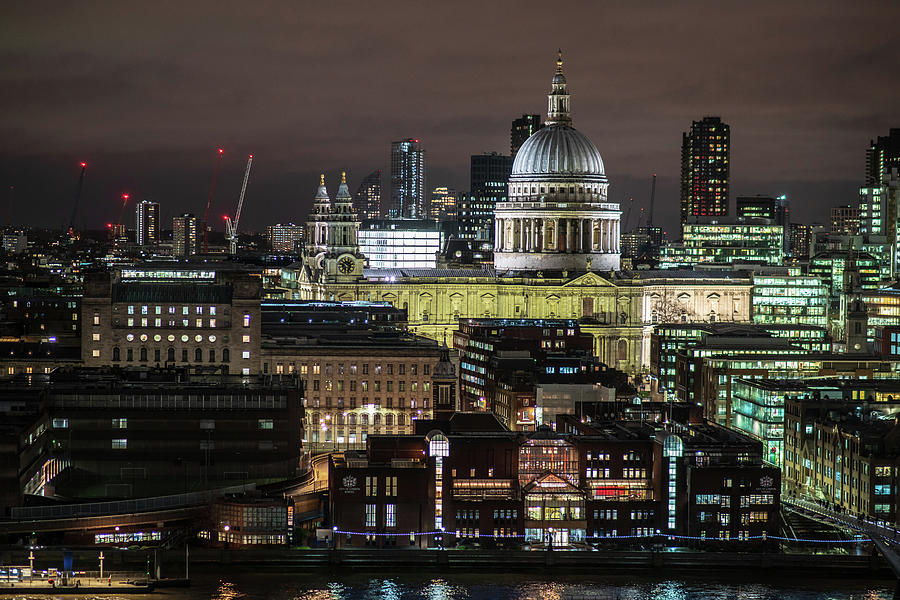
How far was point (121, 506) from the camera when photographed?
384ft

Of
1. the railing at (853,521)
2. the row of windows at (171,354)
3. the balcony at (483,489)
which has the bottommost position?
the railing at (853,521)

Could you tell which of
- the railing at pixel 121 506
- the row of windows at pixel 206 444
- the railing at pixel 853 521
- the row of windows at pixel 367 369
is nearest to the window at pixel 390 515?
the railing at pixel 121 506

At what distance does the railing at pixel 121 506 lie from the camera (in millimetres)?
114062

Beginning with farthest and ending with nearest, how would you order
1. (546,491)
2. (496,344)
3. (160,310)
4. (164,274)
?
1. (164,274)
2. (496,344)
3. (160,310)
4. (546,491)

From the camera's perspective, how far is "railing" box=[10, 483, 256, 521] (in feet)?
374

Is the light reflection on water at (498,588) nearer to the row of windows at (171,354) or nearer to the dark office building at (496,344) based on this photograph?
the row of windows at (171,354)

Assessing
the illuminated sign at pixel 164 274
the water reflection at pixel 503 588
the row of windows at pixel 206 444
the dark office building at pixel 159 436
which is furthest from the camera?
the illuminated sign at pixel 164 274

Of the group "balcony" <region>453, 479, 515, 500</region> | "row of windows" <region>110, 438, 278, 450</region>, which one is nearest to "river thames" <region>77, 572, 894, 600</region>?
"balcony" <region>453, 479, 515, 500</region>

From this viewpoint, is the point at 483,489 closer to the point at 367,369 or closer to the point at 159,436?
the point at 159,436

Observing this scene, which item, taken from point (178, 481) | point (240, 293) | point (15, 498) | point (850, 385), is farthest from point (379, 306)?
point (15, 498)

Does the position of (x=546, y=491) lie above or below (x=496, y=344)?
below

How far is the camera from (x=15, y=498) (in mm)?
113750

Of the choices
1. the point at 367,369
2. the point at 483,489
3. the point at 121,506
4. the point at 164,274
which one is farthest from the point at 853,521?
the point at 164,274

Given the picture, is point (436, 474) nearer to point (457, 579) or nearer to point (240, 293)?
point (457, 579)
